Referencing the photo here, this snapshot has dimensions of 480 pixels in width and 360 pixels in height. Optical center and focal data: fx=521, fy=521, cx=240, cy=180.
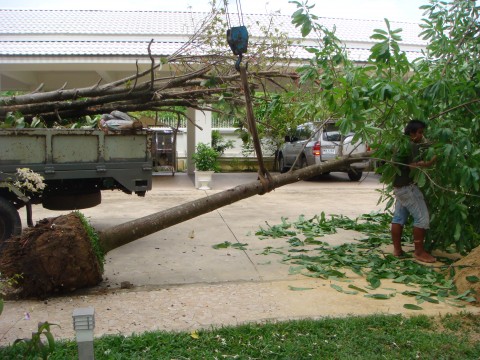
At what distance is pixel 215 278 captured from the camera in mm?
5730

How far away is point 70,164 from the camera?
6.93m

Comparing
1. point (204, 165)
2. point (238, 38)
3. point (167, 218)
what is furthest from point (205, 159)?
point (238, 38)

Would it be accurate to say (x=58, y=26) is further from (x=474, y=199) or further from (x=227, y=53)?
(x=474, y=199)

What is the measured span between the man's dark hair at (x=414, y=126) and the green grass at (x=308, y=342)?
230cm

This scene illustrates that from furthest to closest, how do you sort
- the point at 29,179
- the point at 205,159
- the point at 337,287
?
the point at 205,159, the point at 337,287, the point at 29,179

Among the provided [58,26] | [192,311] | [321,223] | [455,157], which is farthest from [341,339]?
[58,26]

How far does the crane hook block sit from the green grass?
2286 mm

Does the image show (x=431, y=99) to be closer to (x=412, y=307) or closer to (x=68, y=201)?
(x=412, y=307)

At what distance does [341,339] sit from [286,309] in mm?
792

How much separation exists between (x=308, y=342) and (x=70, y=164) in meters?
4.32

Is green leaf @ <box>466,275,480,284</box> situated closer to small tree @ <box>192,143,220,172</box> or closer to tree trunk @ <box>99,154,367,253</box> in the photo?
tree trunk @ <box>99,154,367,253</box>

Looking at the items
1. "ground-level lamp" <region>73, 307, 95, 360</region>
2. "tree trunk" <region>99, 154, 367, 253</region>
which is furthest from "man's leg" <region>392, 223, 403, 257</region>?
"ground-level lamp" <region>73, 307, 95, 360</region>

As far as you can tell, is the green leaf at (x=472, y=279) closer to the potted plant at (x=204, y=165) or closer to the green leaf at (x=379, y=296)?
the green leaf at (x=379, y=296)

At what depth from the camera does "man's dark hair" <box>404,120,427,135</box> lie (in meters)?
5.81
